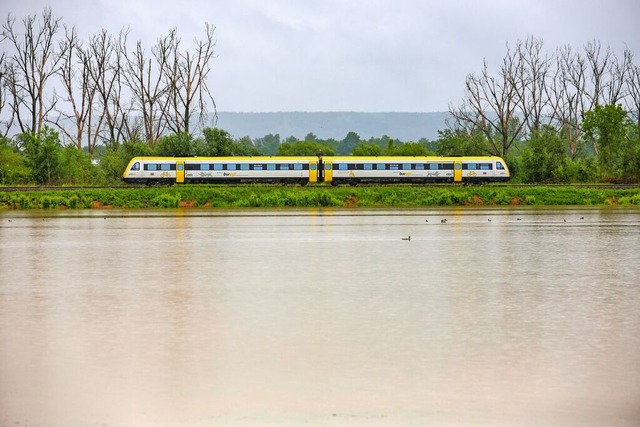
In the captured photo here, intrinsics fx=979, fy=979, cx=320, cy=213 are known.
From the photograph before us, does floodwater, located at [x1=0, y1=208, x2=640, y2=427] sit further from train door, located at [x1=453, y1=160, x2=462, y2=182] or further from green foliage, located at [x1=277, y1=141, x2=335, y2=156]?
green foliage, located at [x1=277, y1=141, x2=335, y2=156]

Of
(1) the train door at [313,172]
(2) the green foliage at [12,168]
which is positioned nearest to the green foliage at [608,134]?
(1) the train door at [313,172]

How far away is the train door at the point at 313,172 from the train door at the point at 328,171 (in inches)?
25.3

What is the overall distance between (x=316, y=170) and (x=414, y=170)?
697 cm

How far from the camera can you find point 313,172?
228 feet

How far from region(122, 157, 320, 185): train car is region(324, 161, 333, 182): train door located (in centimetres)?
305

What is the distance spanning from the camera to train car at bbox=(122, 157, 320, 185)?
68.1m

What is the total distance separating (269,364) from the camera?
10.9m

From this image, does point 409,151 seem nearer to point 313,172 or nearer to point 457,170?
point 457,170

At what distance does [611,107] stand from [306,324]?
216 ft

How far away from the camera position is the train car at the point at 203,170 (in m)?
68.1

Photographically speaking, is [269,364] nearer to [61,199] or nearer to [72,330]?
[72,330]

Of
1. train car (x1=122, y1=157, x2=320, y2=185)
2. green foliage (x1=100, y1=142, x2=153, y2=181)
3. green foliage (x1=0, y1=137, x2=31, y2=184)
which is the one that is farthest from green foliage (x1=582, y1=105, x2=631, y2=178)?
green foliage (x1=0, y1=137, x2=31, y2=184)

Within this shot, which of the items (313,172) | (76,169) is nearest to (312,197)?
(313,172)

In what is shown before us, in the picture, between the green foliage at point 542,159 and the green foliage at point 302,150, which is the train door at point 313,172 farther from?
the green foliage at point 302,150
